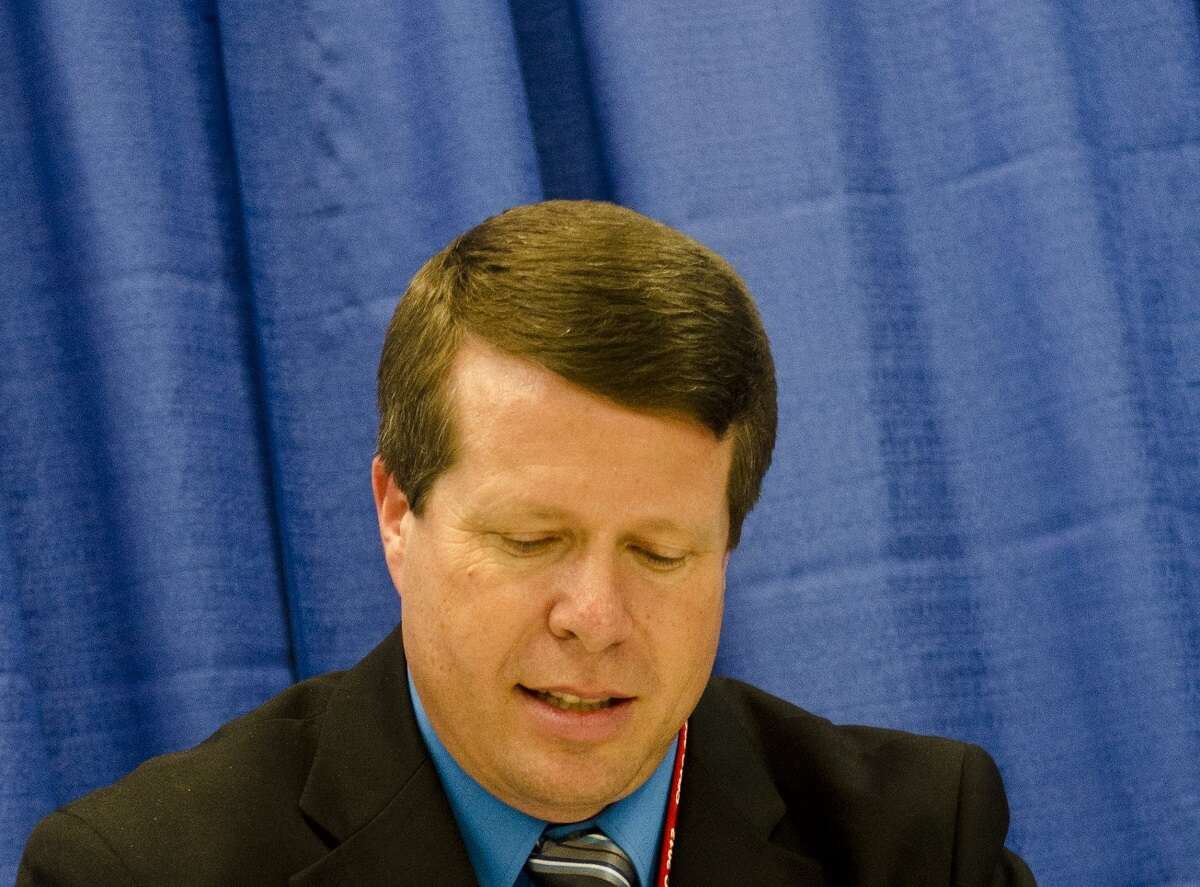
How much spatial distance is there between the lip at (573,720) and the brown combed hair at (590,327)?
20cm

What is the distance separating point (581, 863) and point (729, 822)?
163 millimetres

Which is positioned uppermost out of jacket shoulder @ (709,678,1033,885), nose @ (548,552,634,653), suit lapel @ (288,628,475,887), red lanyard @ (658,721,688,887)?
nose @ (548,552,634,653)

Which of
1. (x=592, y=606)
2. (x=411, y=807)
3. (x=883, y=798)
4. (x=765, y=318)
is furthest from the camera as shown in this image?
(x=765, y=318)

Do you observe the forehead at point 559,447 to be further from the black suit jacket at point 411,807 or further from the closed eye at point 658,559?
the black suit jacket at point 411,807

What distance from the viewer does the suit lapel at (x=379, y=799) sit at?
127 cm

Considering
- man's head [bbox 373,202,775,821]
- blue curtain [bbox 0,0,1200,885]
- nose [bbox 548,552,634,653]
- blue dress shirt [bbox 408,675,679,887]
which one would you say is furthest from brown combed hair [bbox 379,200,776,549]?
blue curtain [bbox 0,0,1200,885]

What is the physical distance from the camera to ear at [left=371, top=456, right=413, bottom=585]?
4.42 ft

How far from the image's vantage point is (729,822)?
1399mm

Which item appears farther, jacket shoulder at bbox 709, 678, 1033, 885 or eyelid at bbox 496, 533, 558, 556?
jacket shoulder at bbox 709, 678, 1033, 885

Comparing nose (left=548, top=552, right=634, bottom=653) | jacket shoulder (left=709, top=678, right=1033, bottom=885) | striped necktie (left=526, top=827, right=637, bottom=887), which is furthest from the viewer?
jacket shoulder (left=709, top=678, right=1033, bottom=885)

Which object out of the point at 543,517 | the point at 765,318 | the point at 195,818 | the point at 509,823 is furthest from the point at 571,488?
the point at 765,318

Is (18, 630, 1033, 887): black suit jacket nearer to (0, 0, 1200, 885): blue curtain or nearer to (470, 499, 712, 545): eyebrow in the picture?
(470, 499, 712, 545): eyebrow

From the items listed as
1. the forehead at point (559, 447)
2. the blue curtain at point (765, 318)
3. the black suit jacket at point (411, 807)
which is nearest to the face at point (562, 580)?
the forehead at point (559, 447)

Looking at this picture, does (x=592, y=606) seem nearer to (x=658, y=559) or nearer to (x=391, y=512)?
(x=658, y=559)
